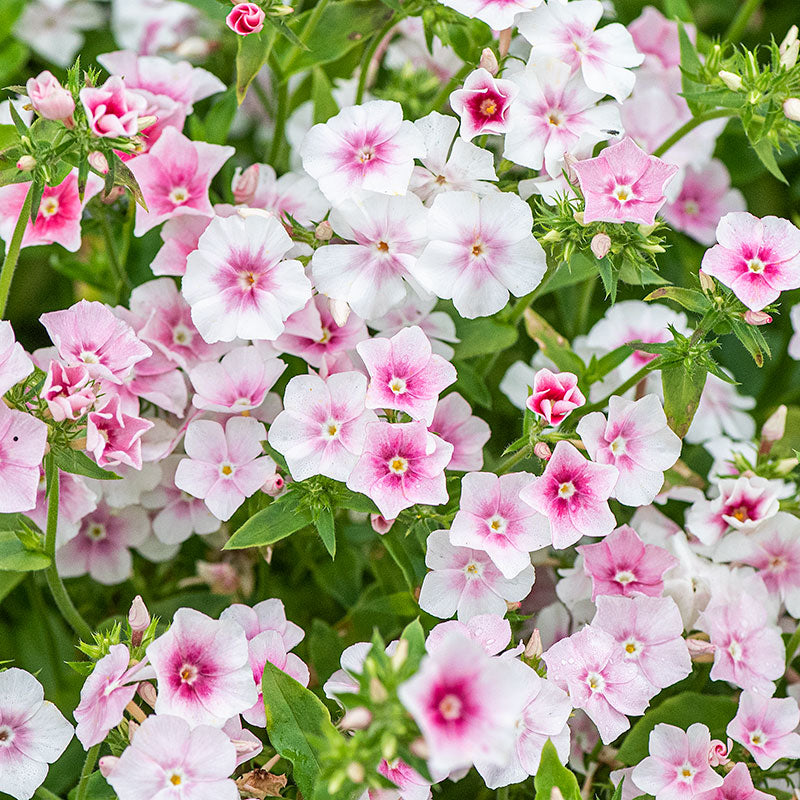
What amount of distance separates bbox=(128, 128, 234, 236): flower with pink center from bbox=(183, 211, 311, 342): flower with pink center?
100mm

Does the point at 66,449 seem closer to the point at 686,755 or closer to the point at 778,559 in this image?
the point at 686,755

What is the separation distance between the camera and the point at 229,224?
1.04m

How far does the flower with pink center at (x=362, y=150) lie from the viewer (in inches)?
39.4

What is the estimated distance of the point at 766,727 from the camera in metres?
1.04

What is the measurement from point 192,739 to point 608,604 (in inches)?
17.1

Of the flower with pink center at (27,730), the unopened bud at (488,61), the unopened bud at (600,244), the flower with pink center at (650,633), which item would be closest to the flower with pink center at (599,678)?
the flower with pink center at (650,633)

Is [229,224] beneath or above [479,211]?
beneath

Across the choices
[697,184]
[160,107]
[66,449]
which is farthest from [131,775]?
[697,184]

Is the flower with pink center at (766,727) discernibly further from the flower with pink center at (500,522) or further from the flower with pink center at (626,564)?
the flower with pink center at (500,522)

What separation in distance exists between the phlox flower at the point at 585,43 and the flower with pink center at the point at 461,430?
37cm

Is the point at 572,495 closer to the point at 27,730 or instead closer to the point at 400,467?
the point at 400,467

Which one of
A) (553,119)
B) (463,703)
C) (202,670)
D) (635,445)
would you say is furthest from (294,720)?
(553,119)

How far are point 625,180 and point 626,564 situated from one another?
0.41 metres

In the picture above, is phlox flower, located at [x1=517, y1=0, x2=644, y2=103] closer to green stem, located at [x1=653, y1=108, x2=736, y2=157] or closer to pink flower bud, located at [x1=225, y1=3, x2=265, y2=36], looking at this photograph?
green stem, located at [x1=653, y1=108, x2=736, y2=157]
